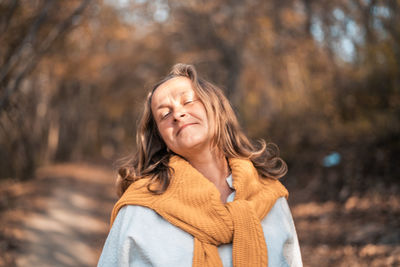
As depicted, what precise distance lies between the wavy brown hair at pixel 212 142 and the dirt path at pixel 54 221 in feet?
13.6

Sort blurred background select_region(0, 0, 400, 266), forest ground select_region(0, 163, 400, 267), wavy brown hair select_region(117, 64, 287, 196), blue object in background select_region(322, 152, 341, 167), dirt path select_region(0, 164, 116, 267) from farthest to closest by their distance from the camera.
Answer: blue object in background select_region(322, 152, 341, 167) < dirt path select_region(0, 164, 116, 267) < blurred background select_region(0, 0, 400, 266) < forest ground select_region(0, 163, 400, 267) < wavy brown hair select_region(117, 64, 287, 196)

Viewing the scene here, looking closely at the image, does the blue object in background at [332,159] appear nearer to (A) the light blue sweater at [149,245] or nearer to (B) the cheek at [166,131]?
(A) the light blue sweater at [149,245]

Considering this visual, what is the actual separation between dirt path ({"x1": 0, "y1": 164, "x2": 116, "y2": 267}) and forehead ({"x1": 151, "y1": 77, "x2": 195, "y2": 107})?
4349mm

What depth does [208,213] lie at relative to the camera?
1700 millimetres

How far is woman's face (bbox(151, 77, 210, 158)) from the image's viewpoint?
1.81 meters

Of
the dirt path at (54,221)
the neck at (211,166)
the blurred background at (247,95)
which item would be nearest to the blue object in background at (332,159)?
the blurred background at (247,95)

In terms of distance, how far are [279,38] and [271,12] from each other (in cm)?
91

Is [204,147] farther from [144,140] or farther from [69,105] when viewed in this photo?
[69,105]

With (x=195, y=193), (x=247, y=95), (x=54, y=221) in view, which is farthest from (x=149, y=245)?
(x=247, y=95)

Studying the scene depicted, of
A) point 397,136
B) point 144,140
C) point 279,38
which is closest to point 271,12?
point 279,38

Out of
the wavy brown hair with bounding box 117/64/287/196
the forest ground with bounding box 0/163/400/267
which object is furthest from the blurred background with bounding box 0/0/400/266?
the wavy brown hair with bounding box 117/64/287/196

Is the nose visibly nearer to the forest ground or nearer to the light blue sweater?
the light blue sweater

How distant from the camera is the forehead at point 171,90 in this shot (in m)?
1.89

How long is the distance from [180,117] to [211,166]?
33cm
